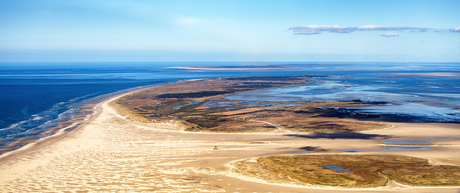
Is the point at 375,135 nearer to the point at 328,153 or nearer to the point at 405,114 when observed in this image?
the point at 328,153

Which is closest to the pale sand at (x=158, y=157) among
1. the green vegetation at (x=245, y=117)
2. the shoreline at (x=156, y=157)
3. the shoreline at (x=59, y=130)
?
the shoreline at (x=156, y=157)

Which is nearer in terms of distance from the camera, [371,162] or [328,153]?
[371,162]

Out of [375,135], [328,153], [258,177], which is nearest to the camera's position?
[258,177]

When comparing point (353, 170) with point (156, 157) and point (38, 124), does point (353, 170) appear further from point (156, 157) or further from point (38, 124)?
point (38, 124)

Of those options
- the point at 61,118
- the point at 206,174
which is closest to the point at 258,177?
the point at 206,174

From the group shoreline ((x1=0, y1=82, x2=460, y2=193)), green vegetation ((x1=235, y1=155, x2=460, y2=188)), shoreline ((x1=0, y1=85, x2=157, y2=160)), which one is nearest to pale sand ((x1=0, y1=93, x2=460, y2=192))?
shoreline ((x1=0, y1=82, x2=460, y2=193))

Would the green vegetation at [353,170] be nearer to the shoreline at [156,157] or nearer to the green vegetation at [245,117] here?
the shoreline at [156,157]

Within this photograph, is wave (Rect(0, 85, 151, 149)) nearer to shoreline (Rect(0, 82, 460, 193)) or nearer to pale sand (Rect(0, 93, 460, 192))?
shoreline (Rect(0, 82, 460, 193))
